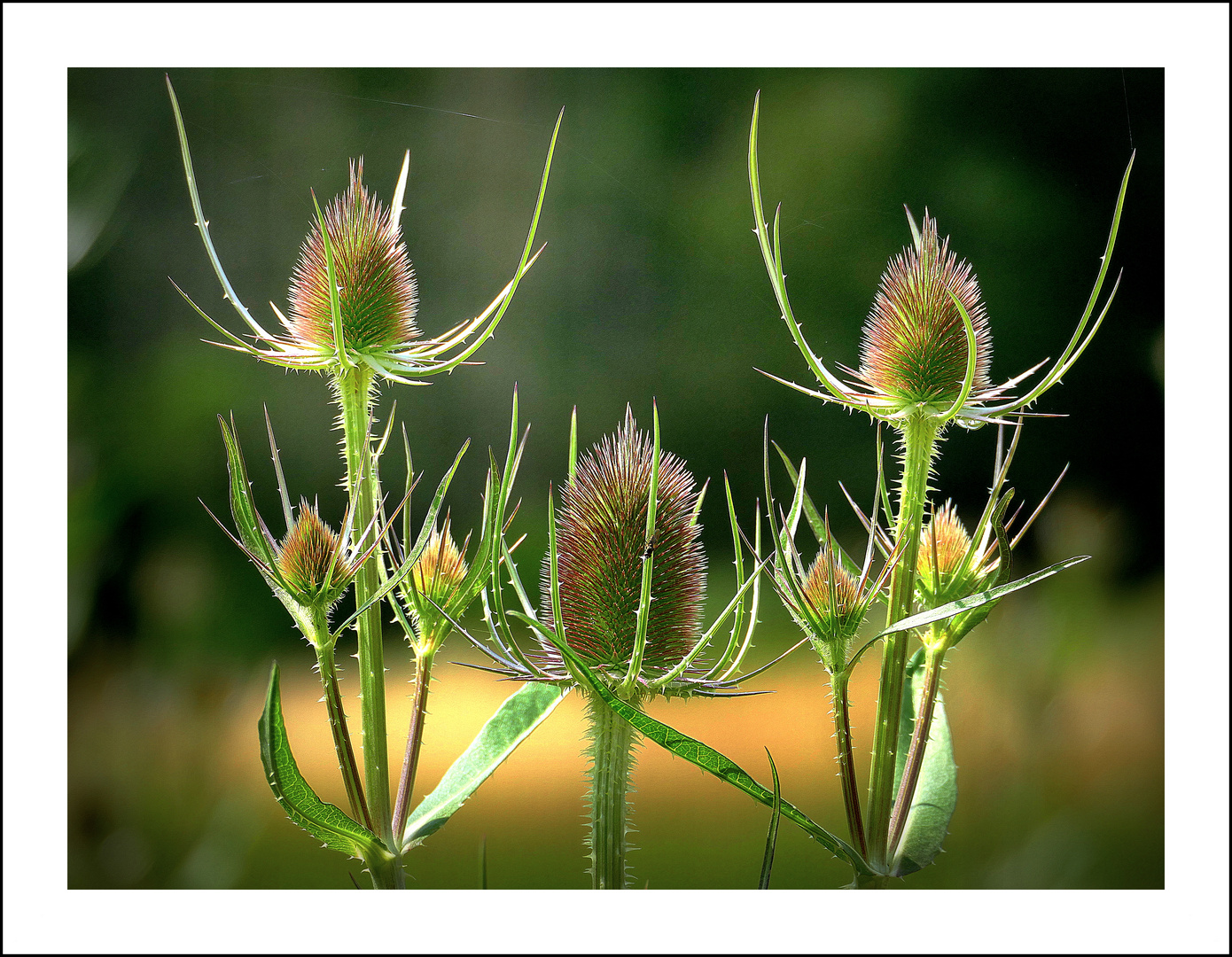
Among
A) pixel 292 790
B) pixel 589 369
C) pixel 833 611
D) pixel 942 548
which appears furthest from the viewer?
pixel 589 369

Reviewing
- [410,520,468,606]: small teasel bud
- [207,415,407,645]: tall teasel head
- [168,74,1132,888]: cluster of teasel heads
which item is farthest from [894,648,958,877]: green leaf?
[207,415,407,645]: tall teasel head

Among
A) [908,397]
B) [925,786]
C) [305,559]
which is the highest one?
[908,397]

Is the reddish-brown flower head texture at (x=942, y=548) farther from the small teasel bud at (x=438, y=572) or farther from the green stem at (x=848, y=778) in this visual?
the small teasel bud at (x=438, y=572)

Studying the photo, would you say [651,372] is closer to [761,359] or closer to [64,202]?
[761,359]

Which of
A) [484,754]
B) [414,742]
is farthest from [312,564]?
[484,754]

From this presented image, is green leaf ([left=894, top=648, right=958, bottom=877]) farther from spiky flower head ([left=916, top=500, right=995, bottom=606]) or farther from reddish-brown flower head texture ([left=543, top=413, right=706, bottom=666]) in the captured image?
reddish-brown flower head texture ([left=543, top=413, right=706, bottom=666])

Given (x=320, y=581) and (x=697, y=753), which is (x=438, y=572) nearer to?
(x=320, y=581)

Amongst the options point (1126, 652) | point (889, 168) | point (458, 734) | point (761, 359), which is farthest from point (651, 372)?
point (1126, 652)
